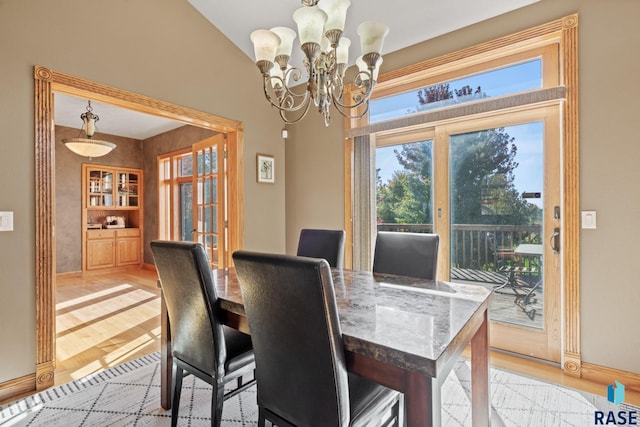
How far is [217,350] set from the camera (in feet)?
4.79

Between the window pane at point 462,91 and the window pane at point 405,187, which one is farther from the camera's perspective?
the window pane at point 405,187

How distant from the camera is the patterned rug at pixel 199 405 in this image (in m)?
1.79

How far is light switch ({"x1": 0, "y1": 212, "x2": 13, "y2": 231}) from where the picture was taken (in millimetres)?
2023

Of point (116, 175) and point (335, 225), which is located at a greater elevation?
point (116, 175)

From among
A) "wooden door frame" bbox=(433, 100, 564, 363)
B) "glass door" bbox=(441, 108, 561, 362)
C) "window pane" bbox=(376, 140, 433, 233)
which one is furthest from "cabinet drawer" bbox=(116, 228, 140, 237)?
"wooden door frame" bbox=(433, 100, 564, 363)

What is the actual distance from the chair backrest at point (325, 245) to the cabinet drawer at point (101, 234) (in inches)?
199

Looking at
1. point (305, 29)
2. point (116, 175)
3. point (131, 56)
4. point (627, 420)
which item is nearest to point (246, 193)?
point (131, 56)

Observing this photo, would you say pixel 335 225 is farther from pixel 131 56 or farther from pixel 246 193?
pixel 131 56

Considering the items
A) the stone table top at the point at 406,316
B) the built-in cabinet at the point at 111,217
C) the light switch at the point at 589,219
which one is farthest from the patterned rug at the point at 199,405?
the built-in cabinet at the point at 111,217

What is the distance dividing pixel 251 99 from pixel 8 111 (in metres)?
2.09

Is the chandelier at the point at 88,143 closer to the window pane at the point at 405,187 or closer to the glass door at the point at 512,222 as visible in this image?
the window pane at the point at 405,187

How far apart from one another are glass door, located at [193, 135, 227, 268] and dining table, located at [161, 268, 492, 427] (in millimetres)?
1742

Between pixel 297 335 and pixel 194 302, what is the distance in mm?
666

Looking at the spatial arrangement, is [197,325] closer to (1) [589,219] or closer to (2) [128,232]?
(1) [589,219]
